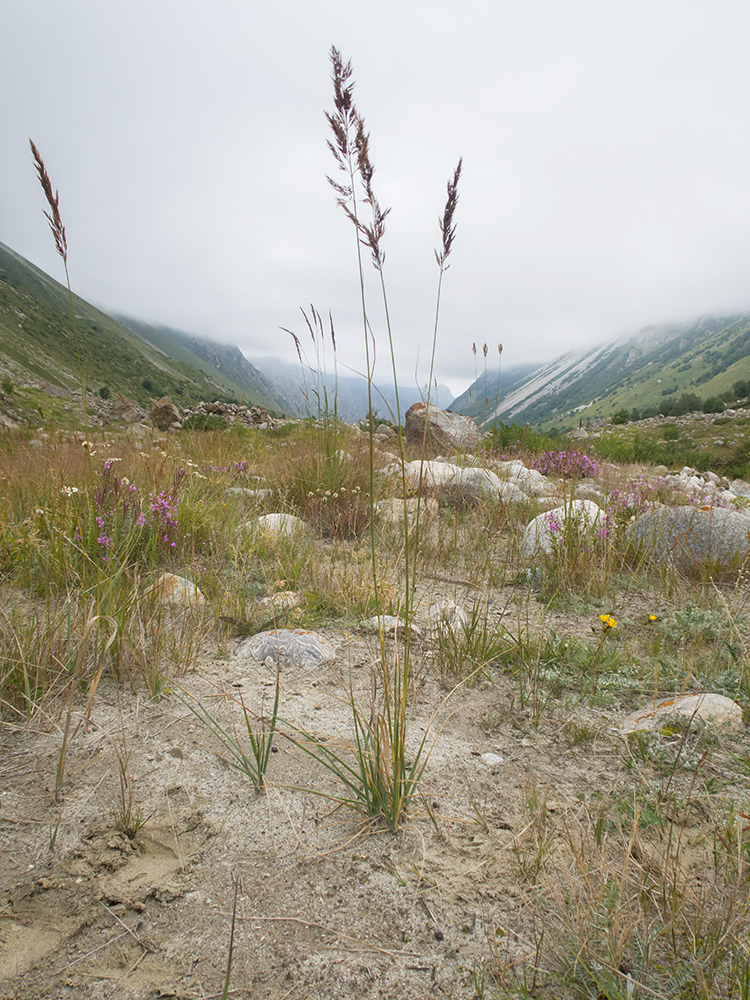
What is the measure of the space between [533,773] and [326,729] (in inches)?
27.6

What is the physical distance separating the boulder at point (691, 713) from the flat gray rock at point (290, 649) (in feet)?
4.10

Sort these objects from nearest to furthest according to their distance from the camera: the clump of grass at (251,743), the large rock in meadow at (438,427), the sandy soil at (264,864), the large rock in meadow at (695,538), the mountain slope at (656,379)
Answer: the sandy soil at (264,864) → the clump of grass at (251,743) → the large rock in meadow at (695,538) → the large rock in meadow at (438,427) → the mountain slope at (656,379)

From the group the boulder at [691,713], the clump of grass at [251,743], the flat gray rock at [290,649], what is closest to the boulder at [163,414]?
the flat gray rock at [290,649]

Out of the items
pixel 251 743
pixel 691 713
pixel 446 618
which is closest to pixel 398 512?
pixel 446 618

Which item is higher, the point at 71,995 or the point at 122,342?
the point at 122,342

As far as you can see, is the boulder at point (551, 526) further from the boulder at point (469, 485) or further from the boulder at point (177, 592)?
the boulder at point (177, 592)

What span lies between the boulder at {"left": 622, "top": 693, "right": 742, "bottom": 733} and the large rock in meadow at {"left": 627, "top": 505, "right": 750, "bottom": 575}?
1583mm

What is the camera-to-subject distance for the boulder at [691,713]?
1635 millimetres

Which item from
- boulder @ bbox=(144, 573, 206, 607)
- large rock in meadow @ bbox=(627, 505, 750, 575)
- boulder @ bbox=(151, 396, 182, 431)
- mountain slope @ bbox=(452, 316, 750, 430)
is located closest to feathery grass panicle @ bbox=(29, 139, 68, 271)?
boulder @ bbox=(144, 573, 206, 607)

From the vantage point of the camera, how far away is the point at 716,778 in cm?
143

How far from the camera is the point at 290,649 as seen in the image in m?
2.16

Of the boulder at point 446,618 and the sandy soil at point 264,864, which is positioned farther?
the boulder at point 446,618

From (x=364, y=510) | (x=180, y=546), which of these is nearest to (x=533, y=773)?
(x=180, y=546)

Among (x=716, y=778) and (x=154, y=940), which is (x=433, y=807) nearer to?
(x=154, y=940)
